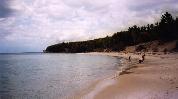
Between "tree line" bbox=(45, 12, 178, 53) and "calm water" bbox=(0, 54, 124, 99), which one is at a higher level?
"tree line" bbox=(45, 12, 178, 53)

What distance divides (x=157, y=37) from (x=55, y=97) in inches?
4044

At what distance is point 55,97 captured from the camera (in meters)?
23.6

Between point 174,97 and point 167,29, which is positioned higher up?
point 167,29

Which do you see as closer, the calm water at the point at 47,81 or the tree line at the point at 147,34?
the calm water at the point at 47,81

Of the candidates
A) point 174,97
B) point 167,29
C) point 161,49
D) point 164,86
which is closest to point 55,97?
point 164,86

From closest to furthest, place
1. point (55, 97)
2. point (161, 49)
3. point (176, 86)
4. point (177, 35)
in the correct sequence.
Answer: point (176, 86)
point (55, 97)
point (161, 49)
point (177, 35)

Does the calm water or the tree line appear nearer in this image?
the calm water

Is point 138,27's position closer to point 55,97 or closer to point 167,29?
point 167,29

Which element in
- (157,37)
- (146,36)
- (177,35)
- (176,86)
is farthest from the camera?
(146,36)

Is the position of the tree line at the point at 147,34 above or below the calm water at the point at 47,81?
above

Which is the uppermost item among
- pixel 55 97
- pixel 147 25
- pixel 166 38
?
pixel 147 25

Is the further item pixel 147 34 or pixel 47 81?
pixel 147 34

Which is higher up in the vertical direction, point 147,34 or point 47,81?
point 147,34

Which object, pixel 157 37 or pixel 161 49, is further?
pixel 157 37
